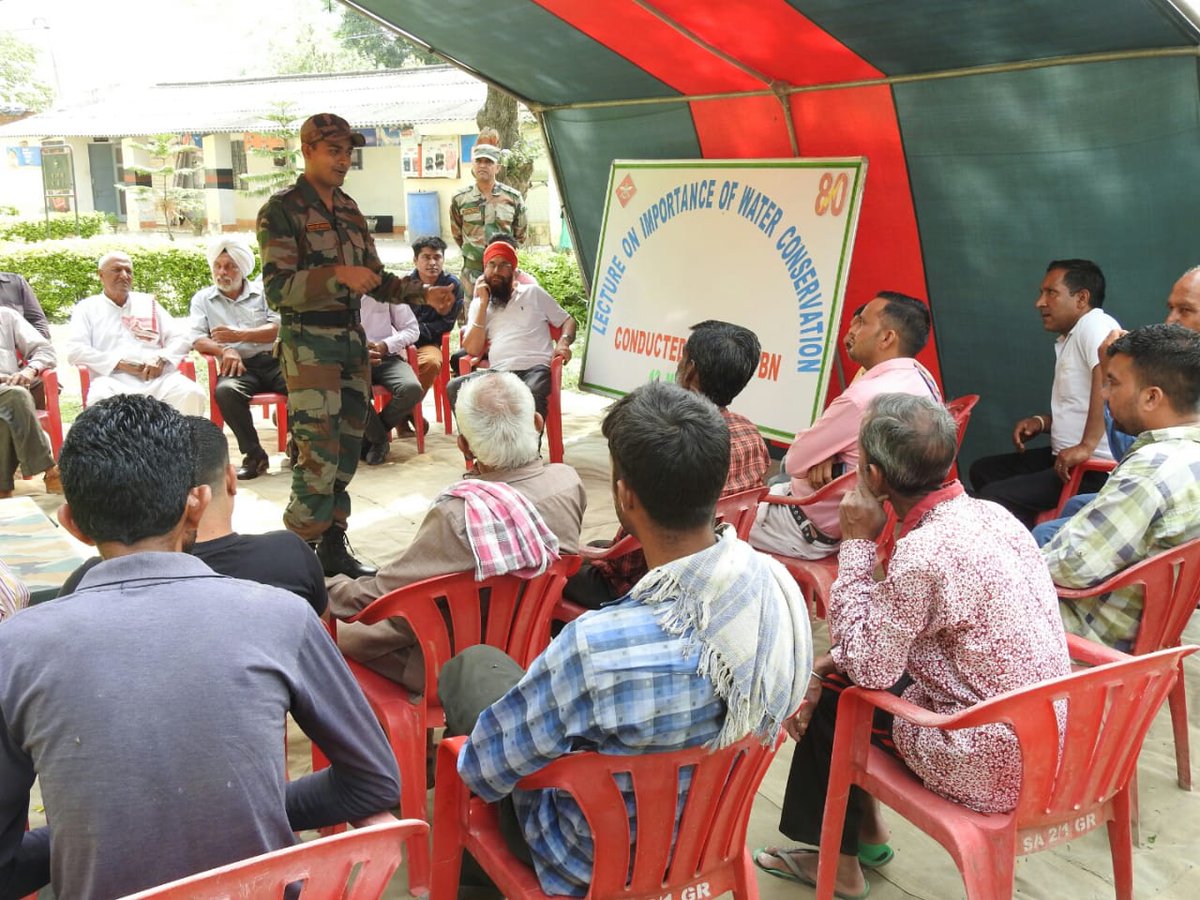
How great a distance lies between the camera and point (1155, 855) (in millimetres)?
2768

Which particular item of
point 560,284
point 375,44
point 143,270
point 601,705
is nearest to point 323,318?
point 601,705

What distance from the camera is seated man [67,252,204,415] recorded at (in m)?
5.98

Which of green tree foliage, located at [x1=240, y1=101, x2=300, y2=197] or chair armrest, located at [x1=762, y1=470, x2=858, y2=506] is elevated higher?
green tree foliage, located at [x1=240, y1=101, x2=300, y2=197]

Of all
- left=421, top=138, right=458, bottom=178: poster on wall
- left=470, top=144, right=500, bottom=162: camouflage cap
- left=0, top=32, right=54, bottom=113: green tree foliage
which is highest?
left=0, top=32, right=54, bottom=113: green tree foliage

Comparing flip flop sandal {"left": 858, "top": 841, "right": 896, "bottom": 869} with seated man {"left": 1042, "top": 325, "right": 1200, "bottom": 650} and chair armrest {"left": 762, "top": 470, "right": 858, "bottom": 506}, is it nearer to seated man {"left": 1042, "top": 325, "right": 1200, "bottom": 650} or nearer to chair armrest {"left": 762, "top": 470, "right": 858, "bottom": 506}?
seated man {"left": 1042, "top": 325, "right": 1200, "bottom": 650}

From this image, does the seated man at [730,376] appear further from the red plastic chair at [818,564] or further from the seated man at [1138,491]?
the seated man at [1138,491]

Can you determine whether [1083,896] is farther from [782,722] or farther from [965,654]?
[782,722]

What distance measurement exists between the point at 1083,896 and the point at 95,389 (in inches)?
214

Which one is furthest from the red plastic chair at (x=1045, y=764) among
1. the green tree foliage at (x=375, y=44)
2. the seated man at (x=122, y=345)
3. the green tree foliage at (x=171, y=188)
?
the green tree foliage at (x=375, y=44)

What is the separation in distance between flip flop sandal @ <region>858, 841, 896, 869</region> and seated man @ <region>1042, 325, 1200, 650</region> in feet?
2.57

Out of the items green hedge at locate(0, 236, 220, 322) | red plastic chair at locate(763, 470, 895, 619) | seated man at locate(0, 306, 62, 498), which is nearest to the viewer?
red plastic chair at locate(763, 470, 895, 619)

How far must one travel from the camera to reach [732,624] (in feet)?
5.60

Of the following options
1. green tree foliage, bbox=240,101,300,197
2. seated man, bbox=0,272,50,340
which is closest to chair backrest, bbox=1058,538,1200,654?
seated man, bbox=0,272,50,340

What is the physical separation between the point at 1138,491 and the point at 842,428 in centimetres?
112
